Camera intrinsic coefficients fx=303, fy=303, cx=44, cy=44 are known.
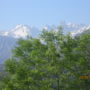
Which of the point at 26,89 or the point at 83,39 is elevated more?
the point at 83,39

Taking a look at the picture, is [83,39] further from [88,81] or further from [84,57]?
[88,81]

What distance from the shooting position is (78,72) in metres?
38.4

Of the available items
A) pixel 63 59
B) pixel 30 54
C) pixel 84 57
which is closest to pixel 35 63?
pixel 30 54

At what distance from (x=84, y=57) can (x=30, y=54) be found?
6.98 m

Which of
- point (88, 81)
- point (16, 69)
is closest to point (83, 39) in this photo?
point (88, 81)

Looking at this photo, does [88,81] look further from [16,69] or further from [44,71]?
[16,69]

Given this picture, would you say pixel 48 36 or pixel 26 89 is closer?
pixel 26 89

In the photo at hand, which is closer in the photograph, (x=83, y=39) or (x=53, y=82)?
(x=53, y=82)

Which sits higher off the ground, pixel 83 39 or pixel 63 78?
pixel 83 39

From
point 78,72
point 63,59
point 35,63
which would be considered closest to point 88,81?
point 78,72

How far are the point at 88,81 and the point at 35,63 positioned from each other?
7054 mm

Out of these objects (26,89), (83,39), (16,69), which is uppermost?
(83,39)

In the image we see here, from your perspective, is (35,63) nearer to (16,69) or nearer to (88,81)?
(16,69)

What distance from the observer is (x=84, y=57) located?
3919cm
